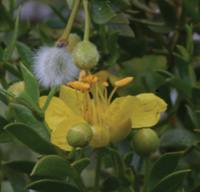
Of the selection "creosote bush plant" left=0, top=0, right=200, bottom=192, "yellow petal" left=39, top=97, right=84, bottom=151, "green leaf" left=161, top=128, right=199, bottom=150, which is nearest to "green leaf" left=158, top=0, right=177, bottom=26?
"creosote bush plant" left=0, top=0, right=200, bottom=192

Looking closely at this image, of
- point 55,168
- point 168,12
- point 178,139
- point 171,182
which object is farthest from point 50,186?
point 168,12

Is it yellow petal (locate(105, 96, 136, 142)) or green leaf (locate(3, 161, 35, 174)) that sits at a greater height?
yellow petal (locate(105, 96, 136, 142))

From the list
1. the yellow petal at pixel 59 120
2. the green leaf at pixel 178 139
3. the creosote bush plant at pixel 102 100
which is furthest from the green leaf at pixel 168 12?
the yellow petal at pixel 59 120

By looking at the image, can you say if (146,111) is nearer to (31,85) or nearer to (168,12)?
(31,85)

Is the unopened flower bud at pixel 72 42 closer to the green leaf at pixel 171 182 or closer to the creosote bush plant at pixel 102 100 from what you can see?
the creosote bush plant at pixel 102 100

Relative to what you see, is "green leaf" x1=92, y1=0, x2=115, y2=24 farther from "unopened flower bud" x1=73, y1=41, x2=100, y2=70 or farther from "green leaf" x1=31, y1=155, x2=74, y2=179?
"green leaf" x1=31, y1=155, x2=74, y2=179

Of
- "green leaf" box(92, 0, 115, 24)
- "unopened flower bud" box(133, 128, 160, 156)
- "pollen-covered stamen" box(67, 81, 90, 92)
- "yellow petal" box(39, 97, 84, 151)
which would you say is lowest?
"unopened flower bud" box(133, 128, 160, 156)
